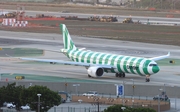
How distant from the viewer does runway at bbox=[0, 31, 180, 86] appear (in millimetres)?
82625

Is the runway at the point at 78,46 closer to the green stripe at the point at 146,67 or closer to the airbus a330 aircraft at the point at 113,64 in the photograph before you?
the airbus a330 aircraft at the point at 113,64

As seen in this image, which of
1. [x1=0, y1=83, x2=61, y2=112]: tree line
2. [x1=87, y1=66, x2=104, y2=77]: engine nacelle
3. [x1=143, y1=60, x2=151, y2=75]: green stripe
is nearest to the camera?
[x1=0, y1=83, x2=61, y2=112]: tree line

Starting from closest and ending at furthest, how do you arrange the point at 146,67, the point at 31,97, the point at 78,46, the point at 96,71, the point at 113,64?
the point at 31,97, the point at 146,67, the point at 96,71, the point at 113,64, the point at 78,46

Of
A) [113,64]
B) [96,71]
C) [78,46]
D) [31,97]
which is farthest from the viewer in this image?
[78,46]

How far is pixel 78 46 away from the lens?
12075cm

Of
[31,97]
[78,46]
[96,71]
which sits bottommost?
[78,46]

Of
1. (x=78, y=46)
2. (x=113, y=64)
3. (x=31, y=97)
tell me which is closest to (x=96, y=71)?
(x=113, y=64)

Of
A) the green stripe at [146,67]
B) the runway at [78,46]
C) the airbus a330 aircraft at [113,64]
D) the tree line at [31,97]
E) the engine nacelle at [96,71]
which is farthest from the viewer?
the runway at [78,46]

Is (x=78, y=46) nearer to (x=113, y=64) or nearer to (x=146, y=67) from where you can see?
(x=113, y=64)

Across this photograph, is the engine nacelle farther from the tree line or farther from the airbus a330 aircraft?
the tree line

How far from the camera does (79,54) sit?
8719 centimetres

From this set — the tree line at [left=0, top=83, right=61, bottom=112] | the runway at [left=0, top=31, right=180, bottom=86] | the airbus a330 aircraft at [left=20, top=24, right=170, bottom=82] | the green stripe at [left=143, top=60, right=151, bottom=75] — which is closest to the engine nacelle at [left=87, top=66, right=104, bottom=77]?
the airbus a330 aircraft at [left=20, top=24, right=170, bottom=82]

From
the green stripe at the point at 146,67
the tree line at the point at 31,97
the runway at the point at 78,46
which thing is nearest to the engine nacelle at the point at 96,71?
the runway at the point at 78,46

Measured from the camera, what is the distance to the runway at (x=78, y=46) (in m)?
82.6
